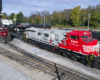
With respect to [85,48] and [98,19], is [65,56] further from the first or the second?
[98,19]

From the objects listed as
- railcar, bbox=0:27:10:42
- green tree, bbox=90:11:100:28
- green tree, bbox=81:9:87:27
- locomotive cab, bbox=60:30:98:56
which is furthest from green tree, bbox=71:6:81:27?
locomotive cab, bbox=60:30:98:56

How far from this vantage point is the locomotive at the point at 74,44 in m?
9.37

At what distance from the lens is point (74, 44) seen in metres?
10.5

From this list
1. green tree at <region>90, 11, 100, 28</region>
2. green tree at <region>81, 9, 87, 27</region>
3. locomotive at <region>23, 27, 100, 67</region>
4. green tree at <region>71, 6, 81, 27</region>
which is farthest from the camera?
green tree at <region>81, 9, 87, 27</region>

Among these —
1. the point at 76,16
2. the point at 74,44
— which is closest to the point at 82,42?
the point at 74,44

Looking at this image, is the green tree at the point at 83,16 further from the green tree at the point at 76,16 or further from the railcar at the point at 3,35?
the railcar at the point at 3,35

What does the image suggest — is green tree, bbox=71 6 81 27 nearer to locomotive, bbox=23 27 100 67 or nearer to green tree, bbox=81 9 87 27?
green tree, bbox=81 9 87 27

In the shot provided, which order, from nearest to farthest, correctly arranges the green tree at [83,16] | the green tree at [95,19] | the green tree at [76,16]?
the green tree at [95,19] < the green tree at [76,16] < the green tree at [83,16]

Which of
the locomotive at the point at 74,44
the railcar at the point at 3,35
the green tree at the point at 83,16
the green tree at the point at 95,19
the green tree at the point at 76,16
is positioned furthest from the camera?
the green tree at the point at 83,16

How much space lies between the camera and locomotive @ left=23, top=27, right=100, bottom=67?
30.7 ft

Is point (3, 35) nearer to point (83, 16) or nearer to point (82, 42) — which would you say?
point (82, 42)

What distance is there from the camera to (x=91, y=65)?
361 inches

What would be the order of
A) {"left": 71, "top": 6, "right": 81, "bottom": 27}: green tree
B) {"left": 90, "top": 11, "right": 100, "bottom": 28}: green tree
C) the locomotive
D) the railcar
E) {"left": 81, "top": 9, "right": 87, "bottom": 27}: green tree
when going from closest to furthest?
the locomotive < the railcar < {"left": 90, "top": 11, "right": 100, "bottom": 28}: green tree < {"left": 71, "top": 6, "right": 81, "bottom": 27}: green tree < {"left": 81, "top": 9, "right": 87, "bottom": 27}: green tree

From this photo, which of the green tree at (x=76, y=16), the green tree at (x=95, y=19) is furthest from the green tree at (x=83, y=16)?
the green tree at (x=95, y=19)
